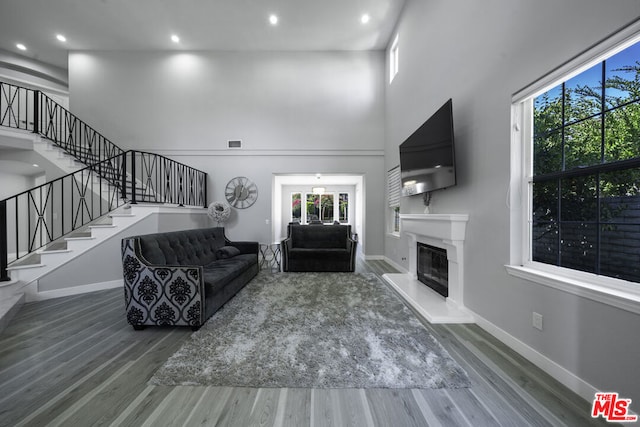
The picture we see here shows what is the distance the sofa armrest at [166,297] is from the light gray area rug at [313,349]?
254 mm

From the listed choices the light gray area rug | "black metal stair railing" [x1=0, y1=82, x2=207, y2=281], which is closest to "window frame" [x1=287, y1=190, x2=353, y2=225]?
"black metal stair railing" [x1=0, y1=82, x2=207, y2=281]

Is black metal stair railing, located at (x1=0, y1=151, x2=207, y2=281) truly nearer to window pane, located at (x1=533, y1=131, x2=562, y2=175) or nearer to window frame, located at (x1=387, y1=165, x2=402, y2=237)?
window frame, located at (x1=387, y1=165, x2=402, y2=237)

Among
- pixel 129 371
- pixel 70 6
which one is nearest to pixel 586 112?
pixel 129 371

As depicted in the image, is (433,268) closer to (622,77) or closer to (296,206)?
(622,77)

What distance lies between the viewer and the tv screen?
105 inches

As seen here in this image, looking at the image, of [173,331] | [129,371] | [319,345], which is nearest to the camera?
[129,371]

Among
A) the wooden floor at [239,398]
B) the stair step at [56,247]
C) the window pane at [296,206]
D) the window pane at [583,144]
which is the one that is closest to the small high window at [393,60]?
the window pane at [583,144]

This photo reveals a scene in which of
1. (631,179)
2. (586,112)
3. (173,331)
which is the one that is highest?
(586,112)

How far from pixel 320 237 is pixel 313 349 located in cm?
347

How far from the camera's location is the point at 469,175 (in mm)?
2596

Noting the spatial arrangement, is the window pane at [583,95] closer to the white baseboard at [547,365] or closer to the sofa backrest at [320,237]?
the white baseboard at [547,365]

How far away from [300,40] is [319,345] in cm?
659

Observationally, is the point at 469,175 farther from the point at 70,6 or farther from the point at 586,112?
the point at 70,6

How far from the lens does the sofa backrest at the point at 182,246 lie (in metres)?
2.59
